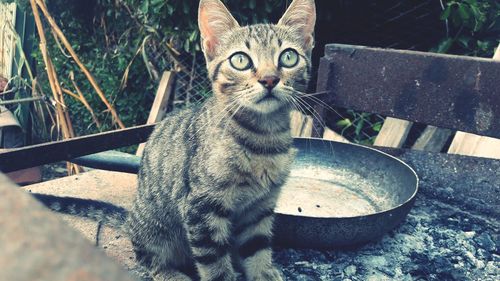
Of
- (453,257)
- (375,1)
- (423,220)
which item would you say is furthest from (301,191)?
(375,1)

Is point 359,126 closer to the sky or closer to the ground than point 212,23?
closer to the ground

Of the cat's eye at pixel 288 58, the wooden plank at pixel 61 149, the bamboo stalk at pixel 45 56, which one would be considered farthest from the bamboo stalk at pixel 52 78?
the cat's eye at pixel 288 58

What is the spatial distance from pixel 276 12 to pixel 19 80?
257 cm

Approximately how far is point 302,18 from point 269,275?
1.08 m

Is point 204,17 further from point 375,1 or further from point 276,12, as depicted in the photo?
point 375,1

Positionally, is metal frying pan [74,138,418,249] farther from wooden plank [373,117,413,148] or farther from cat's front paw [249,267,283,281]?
wooden plank [373,117,413,148]

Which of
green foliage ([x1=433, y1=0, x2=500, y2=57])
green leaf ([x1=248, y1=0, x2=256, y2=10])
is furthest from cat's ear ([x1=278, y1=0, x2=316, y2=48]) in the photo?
green foliage ([x1=433, y1=0, x2=500, y2=57])

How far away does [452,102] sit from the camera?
7.24 ft

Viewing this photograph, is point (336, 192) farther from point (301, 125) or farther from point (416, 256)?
point (301, 125)

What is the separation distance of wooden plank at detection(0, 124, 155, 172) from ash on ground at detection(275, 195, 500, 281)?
2.80ft

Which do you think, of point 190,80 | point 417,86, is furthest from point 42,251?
point 190,80

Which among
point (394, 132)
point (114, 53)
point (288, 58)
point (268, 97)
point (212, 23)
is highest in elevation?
point (212, 23)

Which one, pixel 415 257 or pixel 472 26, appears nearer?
pixel 415 257

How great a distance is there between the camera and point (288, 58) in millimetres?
1799
